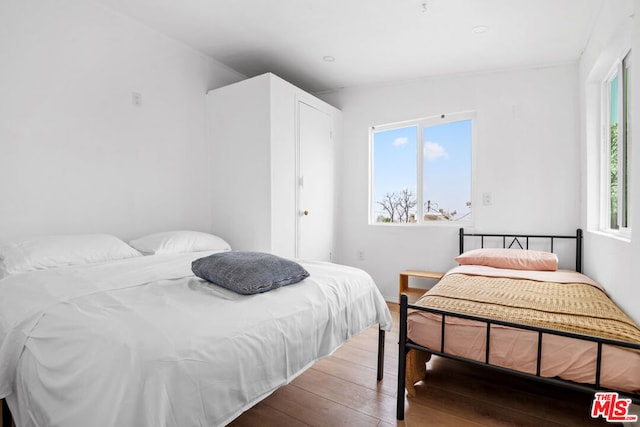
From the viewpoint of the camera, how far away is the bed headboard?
9.84ft

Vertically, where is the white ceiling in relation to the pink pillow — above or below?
above

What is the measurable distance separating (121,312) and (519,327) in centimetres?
157

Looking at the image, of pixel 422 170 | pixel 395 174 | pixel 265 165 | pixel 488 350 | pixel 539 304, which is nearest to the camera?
pixel 488 350

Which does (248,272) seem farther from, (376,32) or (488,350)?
(376,32)

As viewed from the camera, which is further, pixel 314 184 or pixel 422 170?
pixel 422 170

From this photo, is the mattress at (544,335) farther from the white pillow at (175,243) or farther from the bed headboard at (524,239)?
Answer: the white pillow at (175,243)

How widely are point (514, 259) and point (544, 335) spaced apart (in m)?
1.54

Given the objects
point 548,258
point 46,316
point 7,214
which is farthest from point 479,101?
point 7,214

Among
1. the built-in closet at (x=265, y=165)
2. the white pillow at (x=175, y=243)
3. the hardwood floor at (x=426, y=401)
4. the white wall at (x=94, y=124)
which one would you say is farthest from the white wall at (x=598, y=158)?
the white wall at (x=94, y=124)

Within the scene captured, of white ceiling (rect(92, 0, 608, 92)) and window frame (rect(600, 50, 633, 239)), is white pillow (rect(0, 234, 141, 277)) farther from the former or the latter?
window frame (rect(600, 50, 633, 239))

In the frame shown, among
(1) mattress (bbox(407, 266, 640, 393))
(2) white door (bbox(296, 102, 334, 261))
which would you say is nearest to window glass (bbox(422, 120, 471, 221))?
(2) white door (bbox(296, 102, 334, 261))

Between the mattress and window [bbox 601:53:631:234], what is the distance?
619 millimetres

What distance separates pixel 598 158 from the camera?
2752 millimetres

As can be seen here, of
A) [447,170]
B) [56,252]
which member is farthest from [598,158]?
[56,252]
